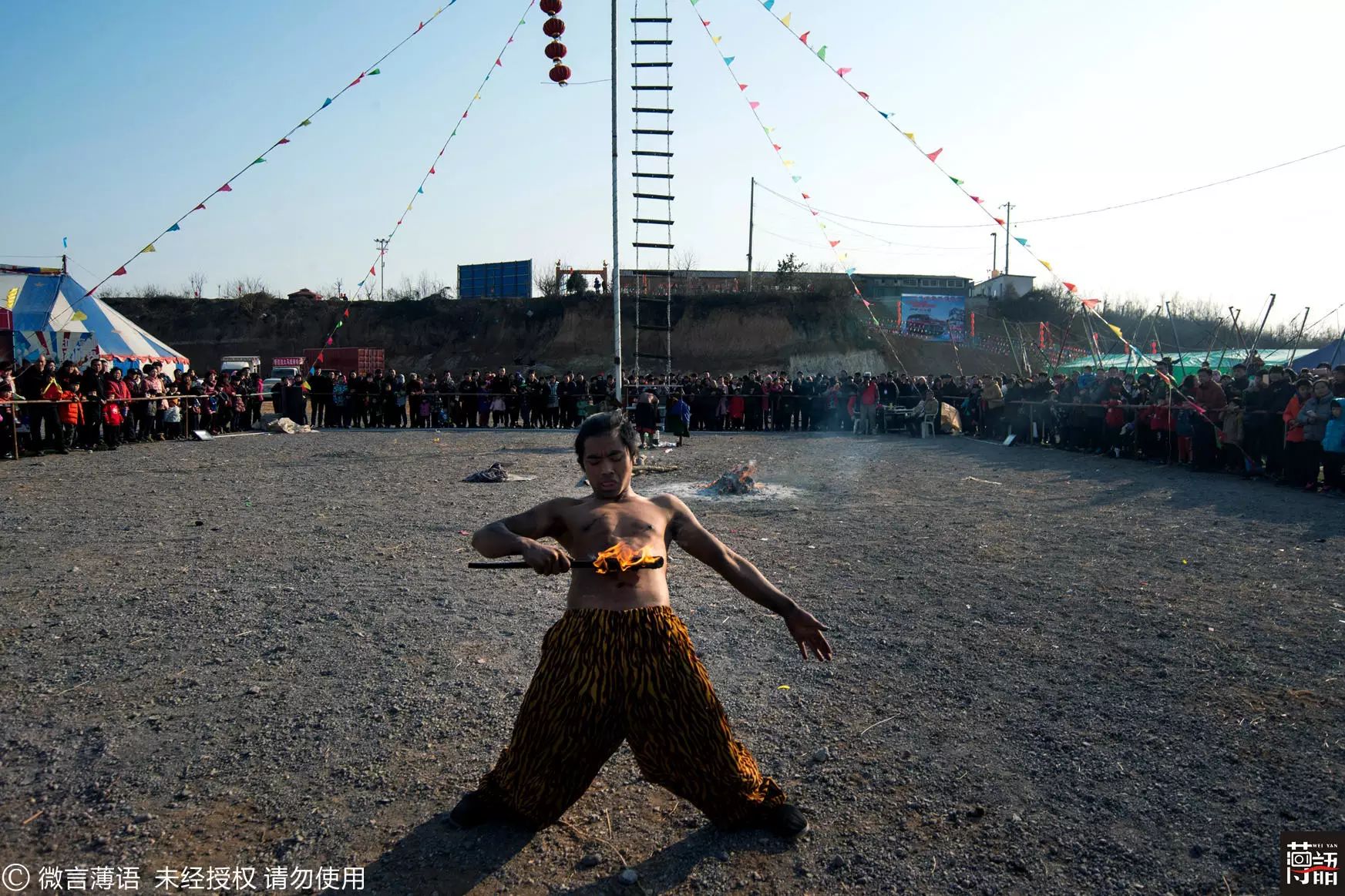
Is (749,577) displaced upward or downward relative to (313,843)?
upward

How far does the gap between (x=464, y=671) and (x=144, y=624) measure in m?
2.25

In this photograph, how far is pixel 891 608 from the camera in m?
5.91

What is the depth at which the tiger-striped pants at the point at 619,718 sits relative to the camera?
2887 mm

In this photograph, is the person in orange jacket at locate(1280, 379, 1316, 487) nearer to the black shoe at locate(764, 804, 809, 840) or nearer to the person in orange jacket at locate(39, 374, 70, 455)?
the black shoe at locate(764, 804, 809, 840)

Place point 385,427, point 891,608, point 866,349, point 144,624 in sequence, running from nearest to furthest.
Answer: point 144,624
point 891,608
point 385,427
point 866,349

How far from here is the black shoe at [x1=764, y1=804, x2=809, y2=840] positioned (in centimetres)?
306

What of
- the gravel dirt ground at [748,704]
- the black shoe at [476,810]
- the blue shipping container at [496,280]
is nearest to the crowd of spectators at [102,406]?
the gravel dirt ground at [748,704]

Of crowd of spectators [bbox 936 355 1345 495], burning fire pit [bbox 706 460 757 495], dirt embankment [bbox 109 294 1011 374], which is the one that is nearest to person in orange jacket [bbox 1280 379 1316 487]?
crowd of spectators [bbox 936 355 1345 495]

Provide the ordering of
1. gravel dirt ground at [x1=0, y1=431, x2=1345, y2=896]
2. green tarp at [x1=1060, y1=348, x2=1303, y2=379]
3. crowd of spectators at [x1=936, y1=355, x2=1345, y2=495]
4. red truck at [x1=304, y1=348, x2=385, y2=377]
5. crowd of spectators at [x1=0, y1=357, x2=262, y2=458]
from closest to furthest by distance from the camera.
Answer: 1. gravel dirt ground at [x1=0, y1=431, x2=1345, y2=896]
2. crowd of spectators at [x1=936, y1=355, x2=1345, y2=495]
3. crowd of spectators at [x1=0, y1=357, x2=262, y2=458]
4. green tarp at [x1=1060, y1=348, x2=1303, y2=379]
5. red truck at [x1=304, y1=348, x2=385, y2=377]

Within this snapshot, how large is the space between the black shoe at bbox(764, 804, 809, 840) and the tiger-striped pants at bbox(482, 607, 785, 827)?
0.16 m

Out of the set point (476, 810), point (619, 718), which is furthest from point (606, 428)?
point (476, 810)

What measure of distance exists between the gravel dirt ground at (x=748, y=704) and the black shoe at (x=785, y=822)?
4cm

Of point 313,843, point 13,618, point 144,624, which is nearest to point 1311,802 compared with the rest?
point 313,843

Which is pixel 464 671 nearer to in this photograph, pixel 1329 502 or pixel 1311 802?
pixel 1311 802
